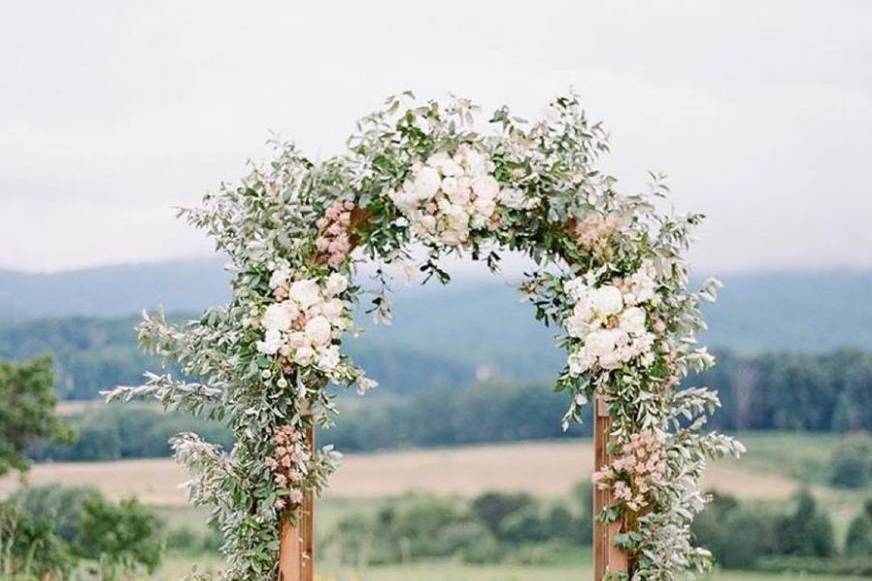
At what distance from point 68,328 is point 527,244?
13.1ft

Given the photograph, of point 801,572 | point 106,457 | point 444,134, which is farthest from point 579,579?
point 444,134

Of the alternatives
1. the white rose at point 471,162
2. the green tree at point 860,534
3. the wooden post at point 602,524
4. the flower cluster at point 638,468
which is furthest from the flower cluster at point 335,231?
the green tree at point 860,534

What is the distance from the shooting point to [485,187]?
171 inches

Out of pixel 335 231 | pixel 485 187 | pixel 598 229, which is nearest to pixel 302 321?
pixel 335 231

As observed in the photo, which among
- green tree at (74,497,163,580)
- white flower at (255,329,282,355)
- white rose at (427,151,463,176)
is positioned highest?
white rose at (427,151,463,176)

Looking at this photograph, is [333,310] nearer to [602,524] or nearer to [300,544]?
[300,544]

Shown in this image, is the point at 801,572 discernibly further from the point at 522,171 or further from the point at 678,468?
the point at 522,171

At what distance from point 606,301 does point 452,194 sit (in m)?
0.55

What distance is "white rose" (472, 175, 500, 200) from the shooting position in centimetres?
433

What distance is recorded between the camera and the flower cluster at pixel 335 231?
14.3 ft

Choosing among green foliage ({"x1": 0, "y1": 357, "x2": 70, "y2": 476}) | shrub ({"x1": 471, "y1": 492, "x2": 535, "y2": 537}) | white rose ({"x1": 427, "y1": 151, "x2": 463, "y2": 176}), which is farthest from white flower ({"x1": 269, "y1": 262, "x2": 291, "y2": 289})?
green foliage ({"x1": 0, "y1": 357, "x2": 70, "y2": 476})

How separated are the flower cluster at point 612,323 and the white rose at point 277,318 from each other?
836 mm

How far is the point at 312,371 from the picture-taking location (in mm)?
4348

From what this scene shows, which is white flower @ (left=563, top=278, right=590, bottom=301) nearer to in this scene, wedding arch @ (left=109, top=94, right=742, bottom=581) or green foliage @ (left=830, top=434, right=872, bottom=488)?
wedding arch @ (left=109, top=94, right=742, bottom=581)
